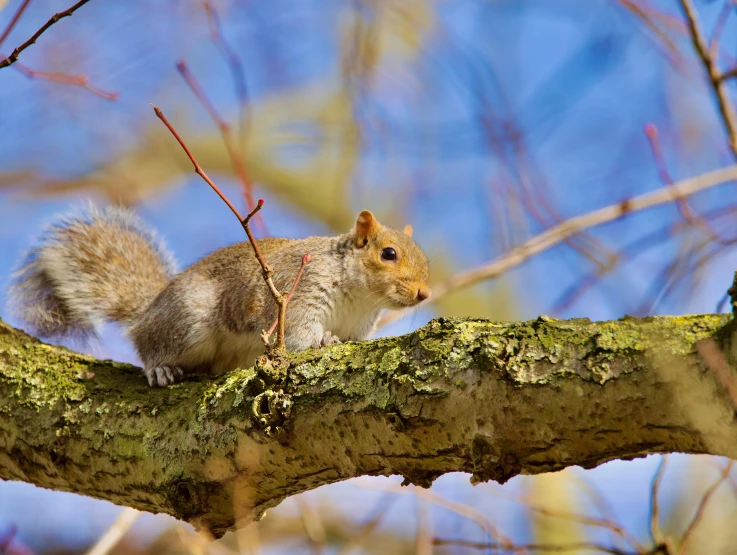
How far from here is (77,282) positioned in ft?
11.8

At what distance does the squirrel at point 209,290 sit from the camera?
3246 mm

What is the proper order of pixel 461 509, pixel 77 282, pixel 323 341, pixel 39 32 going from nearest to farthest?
pixel 39 32 → pixel 461 509 → pixel 323 341 → pixel 77 282

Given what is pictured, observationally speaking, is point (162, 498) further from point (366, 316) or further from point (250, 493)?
point (366, 316)

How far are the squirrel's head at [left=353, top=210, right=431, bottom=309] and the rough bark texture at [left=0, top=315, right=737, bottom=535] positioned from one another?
1.15 meters

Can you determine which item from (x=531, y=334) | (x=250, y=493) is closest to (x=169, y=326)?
(x=250, y=493)

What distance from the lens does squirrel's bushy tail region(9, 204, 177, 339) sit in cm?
358

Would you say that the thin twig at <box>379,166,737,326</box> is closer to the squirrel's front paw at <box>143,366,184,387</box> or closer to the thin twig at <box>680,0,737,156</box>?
the thin twig at <box>680,0,737,156</box>

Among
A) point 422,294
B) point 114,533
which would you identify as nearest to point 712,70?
point 422,294

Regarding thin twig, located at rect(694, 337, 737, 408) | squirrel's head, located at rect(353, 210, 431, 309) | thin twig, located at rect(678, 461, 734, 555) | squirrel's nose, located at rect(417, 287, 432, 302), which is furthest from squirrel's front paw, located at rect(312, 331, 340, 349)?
thin twig, located at rect(694, 337, 737, 408)

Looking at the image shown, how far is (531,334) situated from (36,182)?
19.6 ft

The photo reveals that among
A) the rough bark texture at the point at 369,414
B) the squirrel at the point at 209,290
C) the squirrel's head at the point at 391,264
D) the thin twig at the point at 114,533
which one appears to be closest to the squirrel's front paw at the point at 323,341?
the squirrel at the point at 209,290

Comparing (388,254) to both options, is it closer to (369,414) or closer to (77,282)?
(77,282)

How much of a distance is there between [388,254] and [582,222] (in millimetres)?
952

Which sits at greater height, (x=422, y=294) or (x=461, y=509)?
(x=422, y=294)
